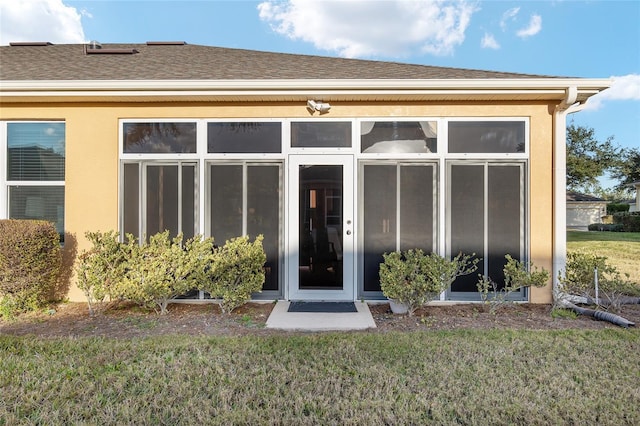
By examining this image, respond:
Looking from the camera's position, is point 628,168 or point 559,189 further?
point 628,168

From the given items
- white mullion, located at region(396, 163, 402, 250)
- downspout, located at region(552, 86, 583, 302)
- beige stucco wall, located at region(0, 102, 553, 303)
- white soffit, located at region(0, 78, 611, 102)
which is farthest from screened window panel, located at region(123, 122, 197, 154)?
downspout, located at region(552, 86, 583, 302)

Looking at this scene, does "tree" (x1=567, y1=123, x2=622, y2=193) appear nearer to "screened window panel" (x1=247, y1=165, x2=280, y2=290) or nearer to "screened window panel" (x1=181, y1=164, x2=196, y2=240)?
"screened window panel" (x1=247, y1=165, x2=280, y2=290)

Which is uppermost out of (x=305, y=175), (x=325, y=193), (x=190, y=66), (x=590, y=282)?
(x=190, y=66)

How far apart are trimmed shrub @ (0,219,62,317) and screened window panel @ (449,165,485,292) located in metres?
5.55

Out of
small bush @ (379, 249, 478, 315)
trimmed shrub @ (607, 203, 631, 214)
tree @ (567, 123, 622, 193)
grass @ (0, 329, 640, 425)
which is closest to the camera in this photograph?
grass @ (0, 329, 640, 425)

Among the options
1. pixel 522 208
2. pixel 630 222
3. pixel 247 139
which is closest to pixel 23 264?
pixel 247 139

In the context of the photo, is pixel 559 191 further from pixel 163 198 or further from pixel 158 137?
pixel 158 137

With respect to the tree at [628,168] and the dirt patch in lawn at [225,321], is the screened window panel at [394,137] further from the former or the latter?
the tree at [628,168]

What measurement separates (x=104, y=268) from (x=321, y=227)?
2.91 m

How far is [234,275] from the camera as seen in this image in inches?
173

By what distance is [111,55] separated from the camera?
653 centimetres

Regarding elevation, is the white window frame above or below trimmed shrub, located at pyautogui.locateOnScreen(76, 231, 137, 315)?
above

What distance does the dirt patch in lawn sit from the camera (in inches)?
153

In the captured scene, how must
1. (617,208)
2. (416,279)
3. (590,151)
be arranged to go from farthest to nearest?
(617,208) → (590,151) → (416,279)
